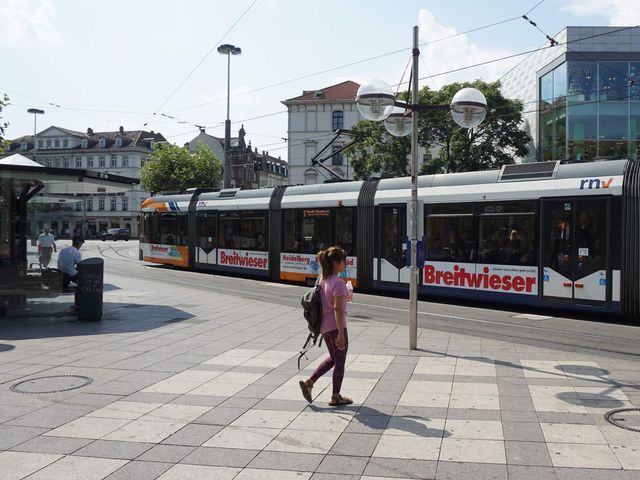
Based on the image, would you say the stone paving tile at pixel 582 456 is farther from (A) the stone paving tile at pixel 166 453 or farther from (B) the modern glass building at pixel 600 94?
(B) the modern glass building at pixel 600 94

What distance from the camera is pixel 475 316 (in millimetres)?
13227

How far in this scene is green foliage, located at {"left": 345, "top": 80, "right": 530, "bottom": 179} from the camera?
37156mm

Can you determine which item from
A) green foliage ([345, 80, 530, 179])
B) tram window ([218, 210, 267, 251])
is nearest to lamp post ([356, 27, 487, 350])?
tram window ([218, 210, 267, 251])

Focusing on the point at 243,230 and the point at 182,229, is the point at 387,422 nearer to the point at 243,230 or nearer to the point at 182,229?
the point at 243,230

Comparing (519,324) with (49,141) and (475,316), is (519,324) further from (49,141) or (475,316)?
(49,141)

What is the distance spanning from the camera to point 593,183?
12.5m

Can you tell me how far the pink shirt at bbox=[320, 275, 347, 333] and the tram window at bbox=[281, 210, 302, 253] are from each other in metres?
13.3

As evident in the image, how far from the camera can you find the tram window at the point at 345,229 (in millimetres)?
17562

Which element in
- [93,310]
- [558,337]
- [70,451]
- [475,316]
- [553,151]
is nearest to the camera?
[70,451]

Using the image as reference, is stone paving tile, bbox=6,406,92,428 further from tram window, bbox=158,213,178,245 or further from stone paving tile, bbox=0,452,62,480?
tram window, bbox=158,213,178,245

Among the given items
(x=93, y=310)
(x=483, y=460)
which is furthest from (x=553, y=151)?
(x=483, y=460)

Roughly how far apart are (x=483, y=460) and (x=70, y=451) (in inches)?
125

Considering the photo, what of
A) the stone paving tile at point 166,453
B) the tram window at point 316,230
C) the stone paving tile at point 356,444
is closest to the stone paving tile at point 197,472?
the stone paving tile at point 166,453

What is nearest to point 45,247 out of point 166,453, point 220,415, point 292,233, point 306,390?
point 292,233
